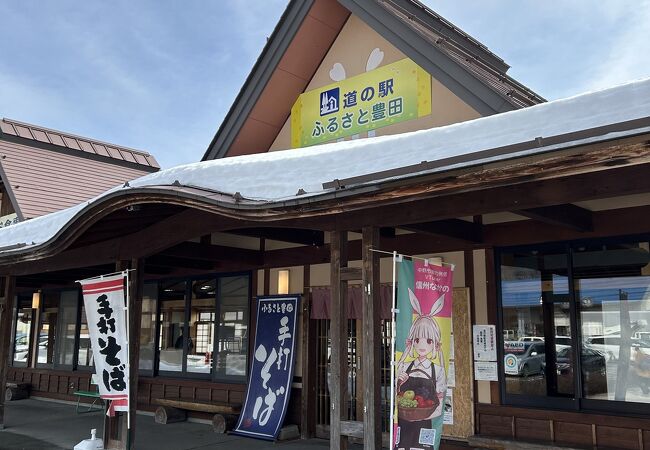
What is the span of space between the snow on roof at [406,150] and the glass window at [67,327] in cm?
839

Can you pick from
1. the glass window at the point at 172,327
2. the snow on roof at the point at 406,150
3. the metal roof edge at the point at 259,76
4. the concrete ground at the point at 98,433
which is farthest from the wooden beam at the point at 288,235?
the glass window at the point at 172,327

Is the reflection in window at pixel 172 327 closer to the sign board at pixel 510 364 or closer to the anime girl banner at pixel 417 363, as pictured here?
the sign board at pixel 510 364

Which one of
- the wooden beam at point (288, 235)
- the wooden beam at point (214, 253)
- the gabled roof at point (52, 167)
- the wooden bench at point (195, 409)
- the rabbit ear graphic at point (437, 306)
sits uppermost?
the gabled roof at point (52, 167)

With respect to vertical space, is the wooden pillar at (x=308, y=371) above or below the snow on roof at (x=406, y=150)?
below

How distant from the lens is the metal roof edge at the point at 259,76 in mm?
8930

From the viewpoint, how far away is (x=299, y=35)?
899cm

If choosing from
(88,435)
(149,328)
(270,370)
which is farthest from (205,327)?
(88,435)

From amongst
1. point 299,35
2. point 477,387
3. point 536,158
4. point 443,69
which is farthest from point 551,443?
point 299,35

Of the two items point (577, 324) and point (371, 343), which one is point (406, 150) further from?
point (577, 324)

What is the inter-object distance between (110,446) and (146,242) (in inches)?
107

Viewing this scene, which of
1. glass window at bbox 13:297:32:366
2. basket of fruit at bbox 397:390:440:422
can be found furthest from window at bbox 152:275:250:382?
glass window at bbox 13:297:32:366

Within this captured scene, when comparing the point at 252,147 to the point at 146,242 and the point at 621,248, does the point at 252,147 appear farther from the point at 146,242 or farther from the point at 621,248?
the point at 621,248

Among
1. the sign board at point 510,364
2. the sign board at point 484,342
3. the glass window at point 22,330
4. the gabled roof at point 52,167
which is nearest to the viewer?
the sign board at point 510,364

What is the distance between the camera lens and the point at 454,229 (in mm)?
6398
